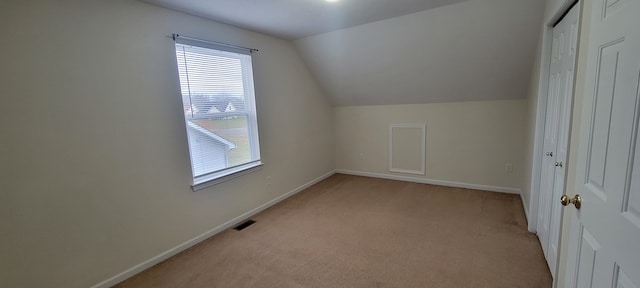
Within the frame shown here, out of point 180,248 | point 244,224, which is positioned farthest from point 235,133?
point 180,248

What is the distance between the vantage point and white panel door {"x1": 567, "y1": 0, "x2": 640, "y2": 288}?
30.0 inches

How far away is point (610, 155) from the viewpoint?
0.87 m

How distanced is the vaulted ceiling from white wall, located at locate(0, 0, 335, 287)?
54 cm

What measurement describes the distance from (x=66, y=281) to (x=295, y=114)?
283 cm

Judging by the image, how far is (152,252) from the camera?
7.60 feet

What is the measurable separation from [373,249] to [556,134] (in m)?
1.66

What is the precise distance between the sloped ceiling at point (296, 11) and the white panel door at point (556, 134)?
1007mm

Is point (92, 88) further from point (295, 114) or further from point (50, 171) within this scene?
point (295, 114)

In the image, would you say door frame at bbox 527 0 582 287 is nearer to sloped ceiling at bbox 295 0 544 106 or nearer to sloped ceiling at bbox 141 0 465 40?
sloped ceiling at bbox 295 0 544 106

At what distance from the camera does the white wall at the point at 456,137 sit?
3.54 m

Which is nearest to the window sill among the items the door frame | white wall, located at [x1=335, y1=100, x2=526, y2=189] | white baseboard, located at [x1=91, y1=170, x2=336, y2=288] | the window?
the window

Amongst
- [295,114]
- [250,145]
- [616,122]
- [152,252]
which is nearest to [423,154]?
[295,114]

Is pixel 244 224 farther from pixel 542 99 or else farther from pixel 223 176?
pixel 542 99

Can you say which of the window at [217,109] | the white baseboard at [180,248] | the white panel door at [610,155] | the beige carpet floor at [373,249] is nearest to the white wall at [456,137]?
the beige carpet floor at [373,249]
